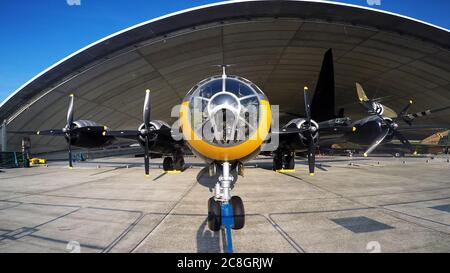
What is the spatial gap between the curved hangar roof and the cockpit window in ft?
43.3

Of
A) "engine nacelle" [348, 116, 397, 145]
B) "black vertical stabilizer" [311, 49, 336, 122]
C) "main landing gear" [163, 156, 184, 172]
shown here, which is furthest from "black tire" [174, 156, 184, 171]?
"engine nacelle" [348, 116, 397, 145]

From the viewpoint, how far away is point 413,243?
443 centimetres

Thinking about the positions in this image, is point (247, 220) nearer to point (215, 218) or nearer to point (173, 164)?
point (215, 218)

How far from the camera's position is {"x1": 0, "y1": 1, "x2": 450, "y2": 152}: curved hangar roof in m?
20.3

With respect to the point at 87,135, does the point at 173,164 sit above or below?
below

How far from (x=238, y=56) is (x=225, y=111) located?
22.3 meters

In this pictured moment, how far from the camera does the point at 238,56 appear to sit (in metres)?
25.8

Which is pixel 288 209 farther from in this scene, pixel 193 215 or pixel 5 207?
pixel 5 207

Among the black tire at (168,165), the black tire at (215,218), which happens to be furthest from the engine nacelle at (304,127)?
the black tire at (215,218)

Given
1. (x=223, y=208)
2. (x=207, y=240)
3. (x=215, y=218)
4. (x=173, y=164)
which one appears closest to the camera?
(x=207, y=240)

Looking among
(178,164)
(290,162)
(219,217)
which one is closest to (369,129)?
(290,162)

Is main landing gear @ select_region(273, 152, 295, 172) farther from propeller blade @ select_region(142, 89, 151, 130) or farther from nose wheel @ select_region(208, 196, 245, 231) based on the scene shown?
nose wheel @ select_region(208, 196, 245, 231)

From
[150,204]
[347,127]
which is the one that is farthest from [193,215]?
[347,127]

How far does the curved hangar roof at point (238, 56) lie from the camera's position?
66.6ft
